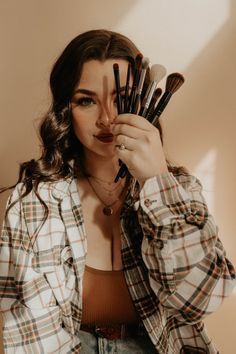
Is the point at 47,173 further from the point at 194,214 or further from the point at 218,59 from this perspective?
the point at 218,59

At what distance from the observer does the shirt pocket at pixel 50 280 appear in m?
0.73

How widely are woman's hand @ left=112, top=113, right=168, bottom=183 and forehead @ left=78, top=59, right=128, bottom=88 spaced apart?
5.4 inches

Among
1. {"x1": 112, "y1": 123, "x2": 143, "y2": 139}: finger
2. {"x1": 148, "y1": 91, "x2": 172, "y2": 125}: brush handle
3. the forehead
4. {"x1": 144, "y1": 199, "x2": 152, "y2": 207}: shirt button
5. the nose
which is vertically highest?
the forehead

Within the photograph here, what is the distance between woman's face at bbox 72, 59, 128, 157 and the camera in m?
0.77

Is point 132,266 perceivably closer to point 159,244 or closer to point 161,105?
point 159,244

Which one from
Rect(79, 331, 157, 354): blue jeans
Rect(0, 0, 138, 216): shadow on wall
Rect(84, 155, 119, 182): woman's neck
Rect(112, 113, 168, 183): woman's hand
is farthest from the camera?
Rect(0, 0, 138, 216): shadow on wall

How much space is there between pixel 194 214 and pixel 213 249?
7 centimetres

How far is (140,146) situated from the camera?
646 mm

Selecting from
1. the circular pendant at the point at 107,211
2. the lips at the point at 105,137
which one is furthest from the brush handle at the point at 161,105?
the circular pendant at the point at 107,211

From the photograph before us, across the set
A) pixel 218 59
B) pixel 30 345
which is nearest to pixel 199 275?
pixel 30 345

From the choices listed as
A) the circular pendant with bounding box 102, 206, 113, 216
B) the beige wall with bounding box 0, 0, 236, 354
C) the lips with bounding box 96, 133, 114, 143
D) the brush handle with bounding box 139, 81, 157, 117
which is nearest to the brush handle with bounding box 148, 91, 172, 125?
the brush handle with bounding box 139, 81, 157, 117

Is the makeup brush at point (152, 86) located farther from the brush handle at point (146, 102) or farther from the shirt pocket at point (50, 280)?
the shirt pocket at point (50, 280)

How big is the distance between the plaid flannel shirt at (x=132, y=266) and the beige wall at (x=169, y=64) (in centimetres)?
25

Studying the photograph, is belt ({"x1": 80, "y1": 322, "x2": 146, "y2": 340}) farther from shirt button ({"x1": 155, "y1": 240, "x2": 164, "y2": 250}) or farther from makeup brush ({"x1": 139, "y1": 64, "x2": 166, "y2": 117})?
makeup brush ({"x1": 139, "y1": 64, "x2": 166, "y2": 117})
